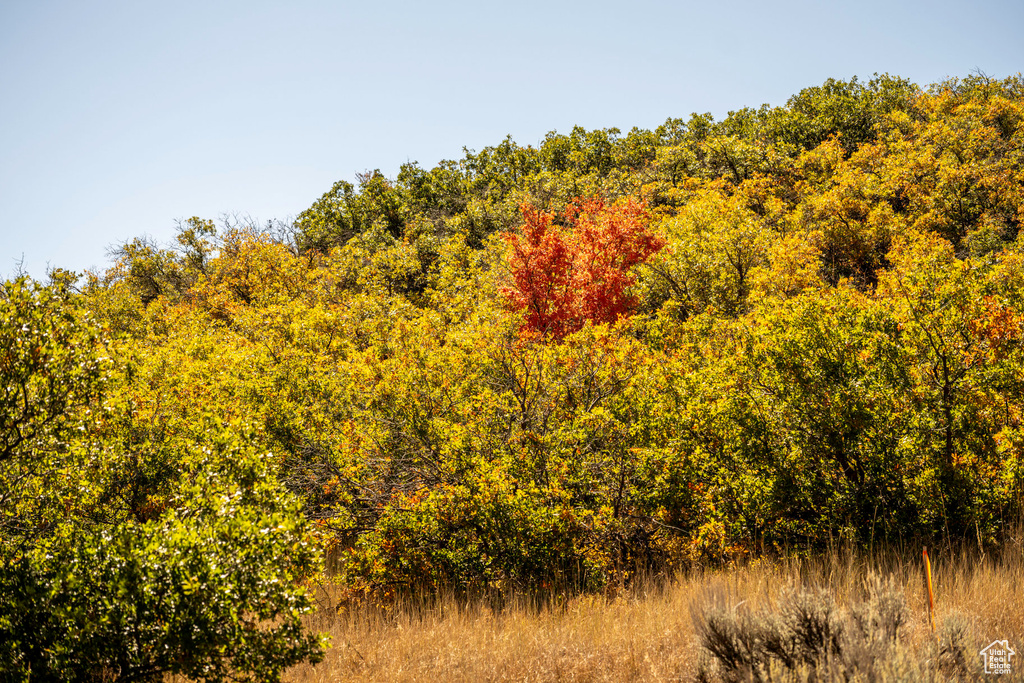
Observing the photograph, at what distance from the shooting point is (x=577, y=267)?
22062 mm

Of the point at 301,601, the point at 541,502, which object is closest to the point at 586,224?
the point at 541,502

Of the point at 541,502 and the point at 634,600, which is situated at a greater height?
the point at 541,502

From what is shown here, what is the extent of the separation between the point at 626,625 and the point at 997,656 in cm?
316

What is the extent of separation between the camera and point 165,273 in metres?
39.3

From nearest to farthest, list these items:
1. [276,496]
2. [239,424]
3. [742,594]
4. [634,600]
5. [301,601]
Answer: [301,601] → [276,496] → [742,594] → [634,600] → [239,424]

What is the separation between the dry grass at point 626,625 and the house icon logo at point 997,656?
0.20 ft

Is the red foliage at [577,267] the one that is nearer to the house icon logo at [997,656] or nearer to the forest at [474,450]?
the forest at [474,450]

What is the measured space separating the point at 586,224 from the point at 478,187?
2035 cm

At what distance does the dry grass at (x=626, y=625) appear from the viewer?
4938 millimetres

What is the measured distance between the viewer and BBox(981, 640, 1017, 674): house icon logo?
397 cm

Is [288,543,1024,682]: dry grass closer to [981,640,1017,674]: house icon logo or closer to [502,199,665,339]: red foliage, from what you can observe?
[981,640,1017,674]: house icon logo

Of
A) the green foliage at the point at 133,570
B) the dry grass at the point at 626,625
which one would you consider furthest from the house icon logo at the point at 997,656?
the green foliage at the point at 133,570

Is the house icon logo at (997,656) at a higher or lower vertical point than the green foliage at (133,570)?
lower

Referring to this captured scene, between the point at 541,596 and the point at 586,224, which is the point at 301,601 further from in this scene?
the point at 586,224
